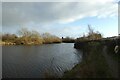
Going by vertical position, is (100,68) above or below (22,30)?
below

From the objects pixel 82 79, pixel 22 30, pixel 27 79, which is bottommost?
pixel 27 79

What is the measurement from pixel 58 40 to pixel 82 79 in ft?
253

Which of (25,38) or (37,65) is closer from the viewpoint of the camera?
(37,65)

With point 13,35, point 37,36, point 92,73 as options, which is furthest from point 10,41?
point 92,73

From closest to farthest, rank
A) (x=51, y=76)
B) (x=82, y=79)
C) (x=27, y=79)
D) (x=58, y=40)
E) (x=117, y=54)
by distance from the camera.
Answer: (x=82, y=79) < (x=51, y=76) < (x=27, y=79) < (x=117, y=54) < (x=58, y=40)

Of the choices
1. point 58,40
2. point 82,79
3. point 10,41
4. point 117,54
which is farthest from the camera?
point 58,40

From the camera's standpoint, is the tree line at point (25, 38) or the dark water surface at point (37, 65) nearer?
the dark water surface at point (37, 65)

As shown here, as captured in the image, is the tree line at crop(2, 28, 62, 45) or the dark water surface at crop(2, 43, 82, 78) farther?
the tree line at crop(2, 28, 62, 45)

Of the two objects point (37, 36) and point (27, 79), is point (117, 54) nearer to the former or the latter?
point (27, 79)

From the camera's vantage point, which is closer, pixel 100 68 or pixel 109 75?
pixel 109 75

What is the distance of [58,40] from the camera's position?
282 feet

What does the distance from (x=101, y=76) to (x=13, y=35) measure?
231 feet

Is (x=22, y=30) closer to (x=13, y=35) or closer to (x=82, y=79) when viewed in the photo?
(x=13, y=35)

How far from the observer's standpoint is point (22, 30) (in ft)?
249
